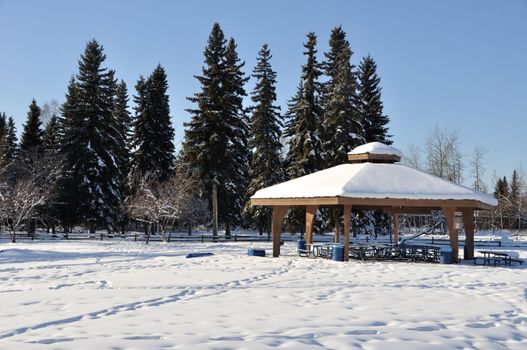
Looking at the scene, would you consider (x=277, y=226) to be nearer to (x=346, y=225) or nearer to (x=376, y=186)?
(x=346, y=225)

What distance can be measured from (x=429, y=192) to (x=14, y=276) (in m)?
15.2

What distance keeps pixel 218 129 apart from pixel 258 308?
98.6 ft

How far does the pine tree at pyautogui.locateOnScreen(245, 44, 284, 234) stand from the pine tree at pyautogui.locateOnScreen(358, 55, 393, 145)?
744 centimetres

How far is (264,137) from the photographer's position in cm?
4066

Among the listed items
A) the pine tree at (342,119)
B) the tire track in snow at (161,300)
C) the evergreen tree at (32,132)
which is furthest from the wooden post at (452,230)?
the evergreen tree at (32,132)

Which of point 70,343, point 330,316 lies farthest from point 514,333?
point 70,343

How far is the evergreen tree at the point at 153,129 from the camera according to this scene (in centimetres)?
4491

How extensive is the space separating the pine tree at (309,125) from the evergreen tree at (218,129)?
15.3ft

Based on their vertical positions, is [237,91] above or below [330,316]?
above

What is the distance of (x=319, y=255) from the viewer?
2222cm

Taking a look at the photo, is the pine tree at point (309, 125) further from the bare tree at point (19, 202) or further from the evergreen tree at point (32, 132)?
the evergreen tree at point (32, 132)

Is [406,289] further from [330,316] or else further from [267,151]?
[267,151]

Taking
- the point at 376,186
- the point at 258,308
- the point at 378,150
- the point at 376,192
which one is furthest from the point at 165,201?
the point at 258,308

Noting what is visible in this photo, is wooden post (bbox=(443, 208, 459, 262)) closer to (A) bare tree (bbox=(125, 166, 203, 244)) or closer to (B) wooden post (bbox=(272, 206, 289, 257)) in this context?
(B) wooden post (bbox=(272, 206, 289, 257))
